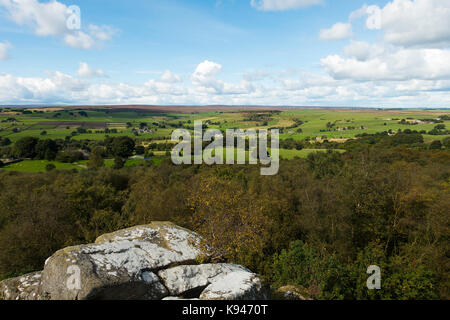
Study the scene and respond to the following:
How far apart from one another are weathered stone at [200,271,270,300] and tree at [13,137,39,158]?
111364mm

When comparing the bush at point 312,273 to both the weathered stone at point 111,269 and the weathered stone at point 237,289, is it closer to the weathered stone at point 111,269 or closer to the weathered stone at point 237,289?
the weathered stone at point 237,289

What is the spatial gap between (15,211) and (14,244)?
11036 millimetres

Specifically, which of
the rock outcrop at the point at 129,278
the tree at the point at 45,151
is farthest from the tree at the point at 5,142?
the rock outcrop at the point at 129,278

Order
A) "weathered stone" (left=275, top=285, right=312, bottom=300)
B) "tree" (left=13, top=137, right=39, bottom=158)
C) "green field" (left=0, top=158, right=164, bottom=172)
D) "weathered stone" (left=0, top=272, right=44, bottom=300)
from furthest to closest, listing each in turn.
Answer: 1. "tree" (left=13, top=137, right=39, bottom=158)
2. "green field" (left=0, top=158, right=164, bottom=172)
3. "weathered stone" (left=275, top=285, right=312, bottom=300)
4. "weathered stone" (left=0, top=272, right=44, bottom=300)

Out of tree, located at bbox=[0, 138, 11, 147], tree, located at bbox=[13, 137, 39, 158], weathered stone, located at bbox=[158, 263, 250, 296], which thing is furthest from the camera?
tree, located at bbox=[0, 138, 11, 147]

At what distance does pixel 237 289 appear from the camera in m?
9.45

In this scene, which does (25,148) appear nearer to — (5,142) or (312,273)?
(5,142)

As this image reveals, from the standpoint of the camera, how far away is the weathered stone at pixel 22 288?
9.64 metres

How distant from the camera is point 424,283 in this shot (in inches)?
571

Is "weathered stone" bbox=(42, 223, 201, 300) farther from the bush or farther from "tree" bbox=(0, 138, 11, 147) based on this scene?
"tree" bbox=(0, 138, 11, 147)

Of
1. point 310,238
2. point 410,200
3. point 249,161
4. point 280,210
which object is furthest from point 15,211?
point 249,161

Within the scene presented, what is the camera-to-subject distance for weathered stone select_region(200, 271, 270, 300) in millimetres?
9164

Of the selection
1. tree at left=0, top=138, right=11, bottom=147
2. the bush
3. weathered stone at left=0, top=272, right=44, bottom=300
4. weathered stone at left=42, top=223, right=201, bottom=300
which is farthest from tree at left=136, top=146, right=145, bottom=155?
weathered stone at left=0, top=272, right=44, bottom=300
